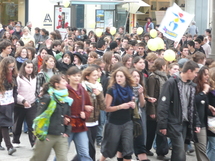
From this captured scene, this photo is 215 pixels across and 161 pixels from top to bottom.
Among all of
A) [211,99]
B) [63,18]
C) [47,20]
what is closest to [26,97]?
[211,99]

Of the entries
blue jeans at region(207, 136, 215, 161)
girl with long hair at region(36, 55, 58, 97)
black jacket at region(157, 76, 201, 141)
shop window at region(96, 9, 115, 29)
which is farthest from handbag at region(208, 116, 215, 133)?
shop window at region(96, 9, 115, 29)

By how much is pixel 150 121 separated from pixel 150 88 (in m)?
0.66

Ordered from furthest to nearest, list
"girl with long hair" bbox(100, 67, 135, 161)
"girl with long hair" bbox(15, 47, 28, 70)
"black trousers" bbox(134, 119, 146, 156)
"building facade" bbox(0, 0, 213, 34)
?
"building facade" bbox(0, 0, 213, 34)
"girl with long hair" bbox(15, 47, 28, 70)
"black trousers" bbox(134, 119, 146, 156)
"girl with long hair" bbox(100, 67, 135, 161)

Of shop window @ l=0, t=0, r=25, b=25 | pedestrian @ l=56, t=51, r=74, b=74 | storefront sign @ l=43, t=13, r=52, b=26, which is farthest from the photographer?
shop window @ l=0, t=0, r=25, b=25

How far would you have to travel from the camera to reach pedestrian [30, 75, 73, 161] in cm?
702

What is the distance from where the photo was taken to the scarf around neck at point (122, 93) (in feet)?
25.6

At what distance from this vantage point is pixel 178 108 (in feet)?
26.2

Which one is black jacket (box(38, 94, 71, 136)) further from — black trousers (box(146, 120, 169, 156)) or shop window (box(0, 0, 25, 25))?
shop window (box(0, 0, 25, 25))

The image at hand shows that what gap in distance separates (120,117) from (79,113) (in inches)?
27.7

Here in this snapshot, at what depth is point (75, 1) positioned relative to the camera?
22281 mm

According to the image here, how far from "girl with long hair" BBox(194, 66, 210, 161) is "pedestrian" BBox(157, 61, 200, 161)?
0.23 m

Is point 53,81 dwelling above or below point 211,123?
above


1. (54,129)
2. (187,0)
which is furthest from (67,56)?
(187,0)

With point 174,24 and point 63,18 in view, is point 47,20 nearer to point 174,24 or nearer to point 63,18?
point 63,18
